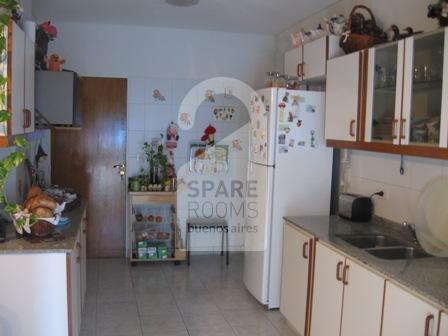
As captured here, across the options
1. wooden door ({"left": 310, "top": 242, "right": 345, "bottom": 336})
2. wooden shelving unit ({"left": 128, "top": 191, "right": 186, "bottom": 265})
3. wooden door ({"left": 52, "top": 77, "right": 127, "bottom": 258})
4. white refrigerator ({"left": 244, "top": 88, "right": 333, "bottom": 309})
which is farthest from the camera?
wooden door ({"left": 52, "top": 77, "right": 127, "bottom": 258})

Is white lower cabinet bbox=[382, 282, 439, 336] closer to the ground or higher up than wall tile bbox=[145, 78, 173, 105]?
closer to the ground

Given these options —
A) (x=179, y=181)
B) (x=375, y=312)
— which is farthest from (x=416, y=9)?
(x=179, y=181)

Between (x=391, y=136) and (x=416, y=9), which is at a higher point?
(x=416, y=9)

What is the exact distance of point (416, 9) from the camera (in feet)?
8.77

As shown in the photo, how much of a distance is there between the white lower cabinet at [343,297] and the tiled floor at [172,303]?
0.60 metres

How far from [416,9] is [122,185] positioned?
3.25m

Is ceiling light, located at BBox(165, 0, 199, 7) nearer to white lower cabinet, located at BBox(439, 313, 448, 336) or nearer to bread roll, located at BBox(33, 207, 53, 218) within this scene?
bread roll, located at BBox(33, 207, 53, 218)

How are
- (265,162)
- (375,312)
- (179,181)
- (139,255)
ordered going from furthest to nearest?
(179,181)
(139,255)
(265,162)
(375,312)

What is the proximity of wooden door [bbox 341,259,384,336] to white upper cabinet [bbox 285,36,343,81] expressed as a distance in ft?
5.08

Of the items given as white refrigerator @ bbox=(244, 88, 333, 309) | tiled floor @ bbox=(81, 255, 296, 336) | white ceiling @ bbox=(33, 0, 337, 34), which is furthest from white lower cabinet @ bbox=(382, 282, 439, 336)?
white ceiling @ bbox=(33, 0, 337, 34)

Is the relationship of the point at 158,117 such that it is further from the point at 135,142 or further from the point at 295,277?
the point at 295,277

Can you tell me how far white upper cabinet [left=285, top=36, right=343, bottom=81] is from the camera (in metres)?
3.14

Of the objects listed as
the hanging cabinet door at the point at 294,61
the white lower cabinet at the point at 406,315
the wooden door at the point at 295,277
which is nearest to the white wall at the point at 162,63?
the hanging cabinet door at the point at 294,61

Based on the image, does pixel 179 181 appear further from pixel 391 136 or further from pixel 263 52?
pixel 391 136
